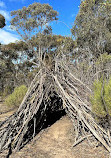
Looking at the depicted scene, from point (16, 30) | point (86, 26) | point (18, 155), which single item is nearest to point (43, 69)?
point (18, 155)

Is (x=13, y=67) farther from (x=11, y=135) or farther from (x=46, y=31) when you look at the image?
(x=11, y=135)

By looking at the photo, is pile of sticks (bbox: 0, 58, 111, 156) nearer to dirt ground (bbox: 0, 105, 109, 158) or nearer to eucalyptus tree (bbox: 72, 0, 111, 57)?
dirt ground (bbox: 0, 105, 109, 158)

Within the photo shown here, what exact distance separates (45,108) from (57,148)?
994mm

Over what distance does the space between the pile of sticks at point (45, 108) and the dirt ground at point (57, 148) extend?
14 centimetres

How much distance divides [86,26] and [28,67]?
10.9 metres

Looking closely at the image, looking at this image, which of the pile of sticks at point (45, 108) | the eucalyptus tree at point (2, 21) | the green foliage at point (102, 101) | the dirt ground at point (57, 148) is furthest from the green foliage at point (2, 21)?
the green foliage at point (102, 101)

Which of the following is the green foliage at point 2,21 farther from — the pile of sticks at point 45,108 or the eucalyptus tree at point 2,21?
the pile of sticks at point 45,108

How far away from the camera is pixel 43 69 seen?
3961mm

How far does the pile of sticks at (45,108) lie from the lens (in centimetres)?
292

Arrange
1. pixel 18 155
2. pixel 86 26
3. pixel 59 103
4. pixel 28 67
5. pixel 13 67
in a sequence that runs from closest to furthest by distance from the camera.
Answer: pixel 18 155 < pixel 59 103 < pixel 86 26 < pixel 13 67 < pixel 28 67

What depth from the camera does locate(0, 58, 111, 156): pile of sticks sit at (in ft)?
9.59

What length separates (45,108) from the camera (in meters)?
3.57

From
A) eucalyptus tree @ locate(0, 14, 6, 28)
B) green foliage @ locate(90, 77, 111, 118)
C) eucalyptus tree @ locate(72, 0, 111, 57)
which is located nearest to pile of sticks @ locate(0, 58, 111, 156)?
green foliage @ locate(90, 77, 111, 118)

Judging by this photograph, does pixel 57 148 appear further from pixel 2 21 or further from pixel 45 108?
pixel 2 21
